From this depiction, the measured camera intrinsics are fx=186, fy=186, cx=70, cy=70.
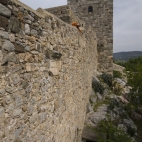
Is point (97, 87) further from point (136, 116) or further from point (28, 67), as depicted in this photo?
point (28, 67)

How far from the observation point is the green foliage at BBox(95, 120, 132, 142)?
5.76 meters

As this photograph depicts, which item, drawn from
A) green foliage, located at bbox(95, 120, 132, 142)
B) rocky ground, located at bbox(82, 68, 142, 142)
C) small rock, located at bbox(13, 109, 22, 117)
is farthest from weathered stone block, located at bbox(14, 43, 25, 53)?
Answer: rocky ground, located at bbox(82, 68, 142, 142)

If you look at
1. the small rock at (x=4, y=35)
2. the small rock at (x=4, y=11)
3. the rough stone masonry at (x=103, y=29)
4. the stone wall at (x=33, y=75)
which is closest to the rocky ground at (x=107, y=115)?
the rough stone masonry at (x=103, y=29)

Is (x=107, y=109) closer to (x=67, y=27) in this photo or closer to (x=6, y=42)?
(x=67, y=27)

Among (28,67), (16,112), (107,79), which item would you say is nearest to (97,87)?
(107,79)

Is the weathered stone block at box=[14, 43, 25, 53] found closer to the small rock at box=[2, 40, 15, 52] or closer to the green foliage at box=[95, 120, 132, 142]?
the small rock at box=[2, 40, 15, 52]

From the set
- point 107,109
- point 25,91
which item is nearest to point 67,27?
point 25,91

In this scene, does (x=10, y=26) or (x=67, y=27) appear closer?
(x=10, y=26)

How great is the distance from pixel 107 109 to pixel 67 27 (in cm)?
503

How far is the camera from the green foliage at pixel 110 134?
576 centimetres

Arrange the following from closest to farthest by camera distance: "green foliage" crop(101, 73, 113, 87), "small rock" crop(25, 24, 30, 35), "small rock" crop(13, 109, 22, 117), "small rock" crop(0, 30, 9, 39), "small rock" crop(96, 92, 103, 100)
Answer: "small rock" crop(0, 30, 9, 39) < "small rock" crop(13, 109, 22, 117) < "small rock" crop(25, 24, 30, 35) < "small rock" crop(96, 92, 103, 100) < "green foliage" crop(101, 73, 113, 87)

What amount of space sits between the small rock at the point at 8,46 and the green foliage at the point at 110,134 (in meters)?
4.43

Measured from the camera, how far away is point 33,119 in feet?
9.64

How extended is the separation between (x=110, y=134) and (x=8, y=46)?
4.81 m
